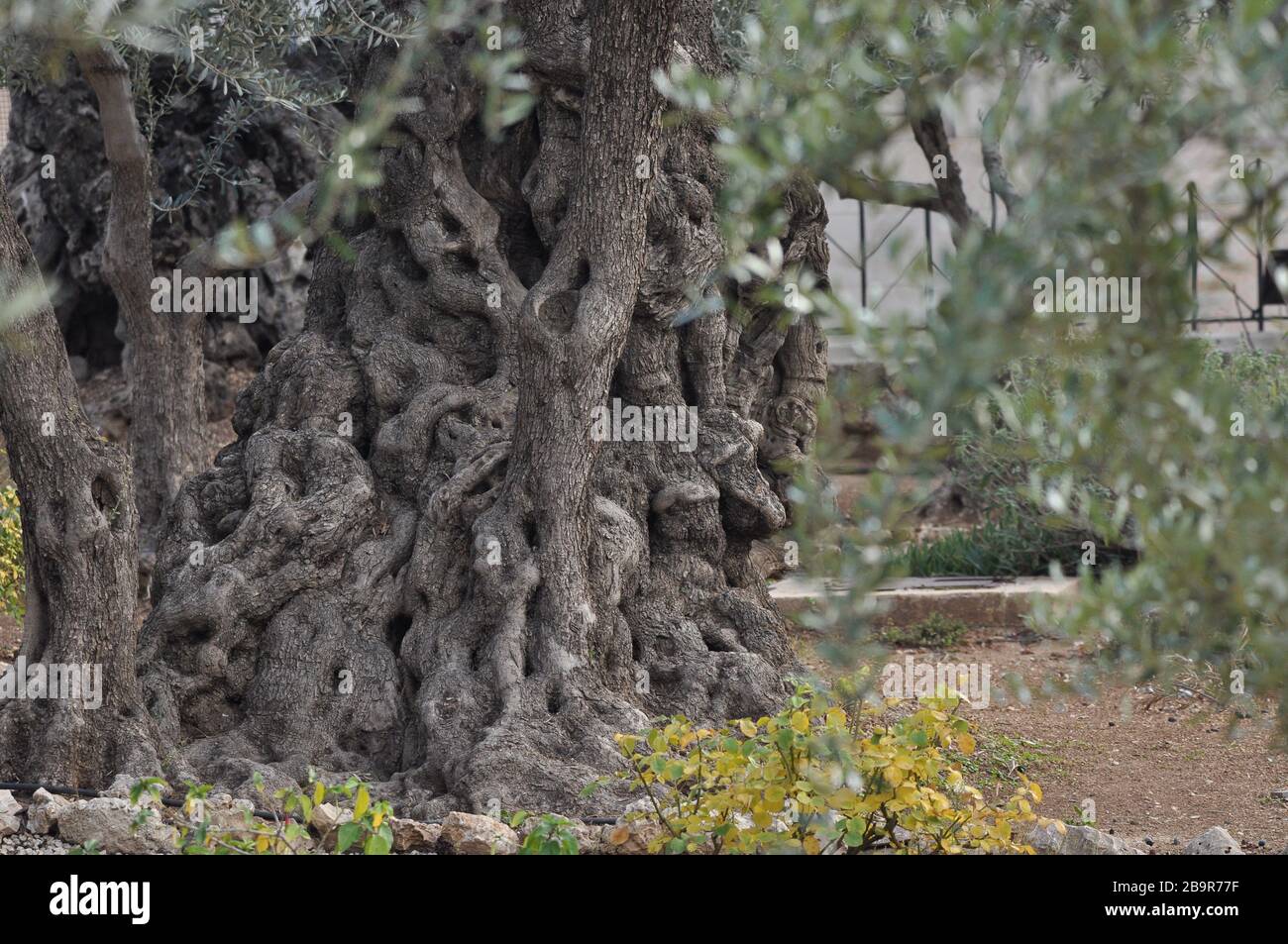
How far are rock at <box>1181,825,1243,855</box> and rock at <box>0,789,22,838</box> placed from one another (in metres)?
4.09

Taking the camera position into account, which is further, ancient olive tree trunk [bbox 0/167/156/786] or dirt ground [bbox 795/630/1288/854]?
dirt ground [bbox 795/630/1288/854]

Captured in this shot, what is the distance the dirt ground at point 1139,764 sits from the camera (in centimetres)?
598

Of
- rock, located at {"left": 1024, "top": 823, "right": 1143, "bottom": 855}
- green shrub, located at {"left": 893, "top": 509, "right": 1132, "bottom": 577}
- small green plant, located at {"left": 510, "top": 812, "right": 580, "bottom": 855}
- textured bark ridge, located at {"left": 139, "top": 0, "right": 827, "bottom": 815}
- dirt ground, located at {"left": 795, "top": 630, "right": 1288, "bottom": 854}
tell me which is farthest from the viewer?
green shrub, located at {"left": 893, "top": 509, "right": 1132, "bottom": 577}

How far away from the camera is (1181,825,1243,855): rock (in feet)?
16.3

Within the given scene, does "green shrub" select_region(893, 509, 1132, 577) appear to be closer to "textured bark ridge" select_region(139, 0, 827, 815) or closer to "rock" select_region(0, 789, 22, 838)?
"textured bark ridge" select_region(139, 0, 827, 815)

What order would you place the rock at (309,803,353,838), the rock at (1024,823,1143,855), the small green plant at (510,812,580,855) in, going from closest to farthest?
the small green plant at (510,812,580,855), the rock at (309,803,353,838), the rock at (1024,823,1143,855)

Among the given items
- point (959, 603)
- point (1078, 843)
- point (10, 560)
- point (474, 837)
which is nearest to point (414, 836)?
point (474, 837)

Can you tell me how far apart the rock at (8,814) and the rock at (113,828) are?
0.18 meters

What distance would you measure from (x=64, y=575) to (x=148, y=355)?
4.82m

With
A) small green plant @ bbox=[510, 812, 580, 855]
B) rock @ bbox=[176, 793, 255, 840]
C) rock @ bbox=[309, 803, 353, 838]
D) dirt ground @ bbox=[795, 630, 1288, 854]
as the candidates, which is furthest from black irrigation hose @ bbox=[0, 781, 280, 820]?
dirt ground @ bbox=[795, 630, 1288, 854]

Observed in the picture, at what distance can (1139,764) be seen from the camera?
22.8ft

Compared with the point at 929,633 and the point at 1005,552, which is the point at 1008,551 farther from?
the point at 929,633
